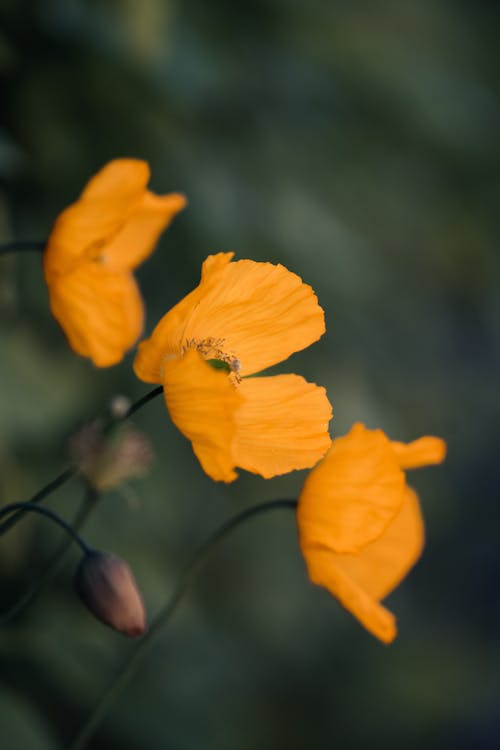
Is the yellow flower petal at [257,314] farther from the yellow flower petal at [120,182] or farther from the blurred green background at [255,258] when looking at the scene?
the blurred green background at [255,258]

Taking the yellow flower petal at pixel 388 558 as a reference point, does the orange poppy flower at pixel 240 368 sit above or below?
above

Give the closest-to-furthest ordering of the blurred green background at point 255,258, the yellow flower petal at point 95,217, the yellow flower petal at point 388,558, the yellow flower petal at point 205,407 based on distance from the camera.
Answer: the yellow flower petal at point 205,407 < the yellow flower petal at point 95,217 < the yellow flower petal at point 388,558 < the blurred green background at point 255,258

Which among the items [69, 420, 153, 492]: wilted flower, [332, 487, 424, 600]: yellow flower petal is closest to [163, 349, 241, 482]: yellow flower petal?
[69, 420, 153, 492]: wilted flower

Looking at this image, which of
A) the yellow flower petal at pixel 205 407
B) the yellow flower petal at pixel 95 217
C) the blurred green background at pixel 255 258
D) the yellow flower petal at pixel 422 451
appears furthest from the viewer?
the blurred green background at pixel 255 258

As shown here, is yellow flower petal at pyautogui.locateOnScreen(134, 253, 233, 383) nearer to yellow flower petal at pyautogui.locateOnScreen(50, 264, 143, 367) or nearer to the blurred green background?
yellow flower petal at pyautogui.locateOnScreen(50, 264, 143, 367)

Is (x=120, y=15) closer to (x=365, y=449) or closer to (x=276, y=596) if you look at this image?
(x=365, y=449)

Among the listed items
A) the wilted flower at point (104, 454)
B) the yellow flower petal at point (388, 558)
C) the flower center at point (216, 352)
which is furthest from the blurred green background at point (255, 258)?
the flower center at point (216, 352)

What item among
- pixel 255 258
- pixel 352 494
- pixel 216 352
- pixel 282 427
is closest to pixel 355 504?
pixel 352 494
